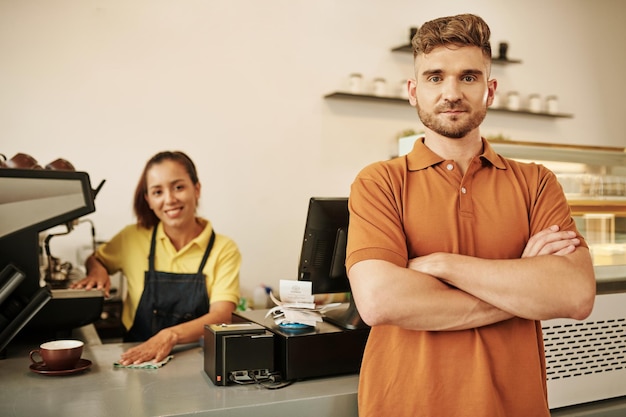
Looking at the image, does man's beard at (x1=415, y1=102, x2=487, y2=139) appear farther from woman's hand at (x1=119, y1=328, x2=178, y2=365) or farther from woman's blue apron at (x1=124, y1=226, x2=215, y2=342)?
woman's blue apron at (x1=124, y1=226, x2=215, y2=342)

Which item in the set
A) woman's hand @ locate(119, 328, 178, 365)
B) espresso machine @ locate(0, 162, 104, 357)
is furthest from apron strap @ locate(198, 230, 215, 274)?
espresso machine @ locate(0, 162, 104, 357)

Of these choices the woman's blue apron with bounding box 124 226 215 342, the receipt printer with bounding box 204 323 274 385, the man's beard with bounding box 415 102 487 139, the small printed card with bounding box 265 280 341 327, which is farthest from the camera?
the woman's blue apron with bounding box 124 226 215 342

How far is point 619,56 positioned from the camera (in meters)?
5.45

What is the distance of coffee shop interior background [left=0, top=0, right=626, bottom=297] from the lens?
3.52m

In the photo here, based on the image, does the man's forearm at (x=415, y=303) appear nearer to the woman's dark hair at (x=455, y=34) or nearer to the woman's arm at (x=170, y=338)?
the woman's dark hair at (x=455, y=34)

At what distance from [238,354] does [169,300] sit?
0.91 meters

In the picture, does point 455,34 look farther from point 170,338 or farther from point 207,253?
point 207,253

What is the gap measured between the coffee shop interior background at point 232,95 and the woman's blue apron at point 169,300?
1.22 m

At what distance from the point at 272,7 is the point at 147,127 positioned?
1.17m

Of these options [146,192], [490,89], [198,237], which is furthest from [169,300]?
[490,89]

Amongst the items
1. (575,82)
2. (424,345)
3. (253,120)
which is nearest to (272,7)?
(253,120)

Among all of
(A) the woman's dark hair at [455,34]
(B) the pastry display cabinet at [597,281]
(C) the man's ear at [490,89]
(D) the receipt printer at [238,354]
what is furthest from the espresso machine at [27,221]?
(B) the pastry display cabinet at [597,281]

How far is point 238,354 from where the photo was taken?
167 cm

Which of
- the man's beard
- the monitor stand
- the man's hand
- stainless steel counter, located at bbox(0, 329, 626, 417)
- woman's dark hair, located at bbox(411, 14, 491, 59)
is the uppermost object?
woman's dark hair, located at bbox(411, 14, 491, 59)
